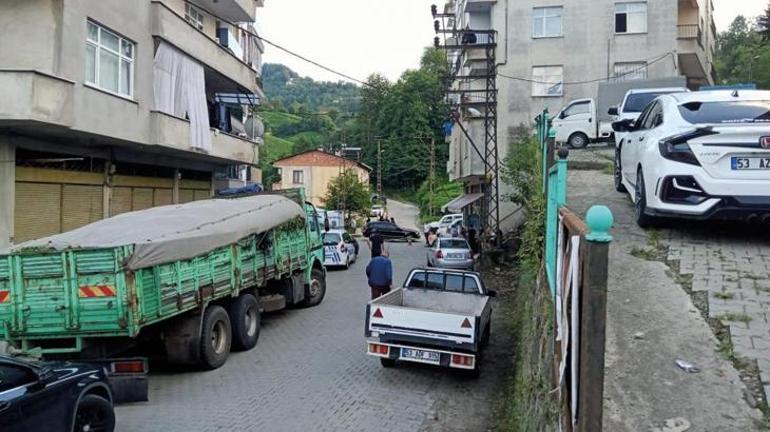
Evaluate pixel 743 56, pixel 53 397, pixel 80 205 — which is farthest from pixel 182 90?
pixel 743 56

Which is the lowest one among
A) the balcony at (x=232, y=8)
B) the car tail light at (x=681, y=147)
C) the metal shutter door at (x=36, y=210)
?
the metal shutter door at (x=36, y=210)

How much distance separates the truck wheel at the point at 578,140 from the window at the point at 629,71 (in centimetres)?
1067

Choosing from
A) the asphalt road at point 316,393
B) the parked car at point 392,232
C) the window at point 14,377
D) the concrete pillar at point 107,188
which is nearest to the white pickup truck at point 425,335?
the asphalt road at point 316,393

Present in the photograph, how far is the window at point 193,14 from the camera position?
20.5 metres

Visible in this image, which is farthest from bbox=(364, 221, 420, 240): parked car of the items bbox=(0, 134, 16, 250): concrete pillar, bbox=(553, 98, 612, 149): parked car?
bbox=(0, 134, 16, 250): concrete pillar

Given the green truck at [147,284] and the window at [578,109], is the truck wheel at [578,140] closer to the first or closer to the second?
the window at [578,109]

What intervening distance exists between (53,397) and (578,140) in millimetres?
19136

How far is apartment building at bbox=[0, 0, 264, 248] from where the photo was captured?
11422 millimetres

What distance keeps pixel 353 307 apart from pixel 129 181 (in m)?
7.80

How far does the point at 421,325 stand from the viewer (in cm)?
878

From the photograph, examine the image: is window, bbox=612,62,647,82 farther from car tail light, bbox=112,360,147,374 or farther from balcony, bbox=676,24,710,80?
car tail light, bbox=112,360,147,374

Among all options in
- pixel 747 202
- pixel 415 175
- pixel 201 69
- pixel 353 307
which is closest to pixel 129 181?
pixel 201 69

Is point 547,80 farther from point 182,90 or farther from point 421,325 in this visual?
point 421,325

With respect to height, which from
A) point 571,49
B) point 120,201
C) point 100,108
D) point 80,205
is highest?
point 571,49
